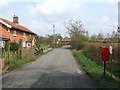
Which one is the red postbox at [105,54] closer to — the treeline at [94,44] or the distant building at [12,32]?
the treeline at [94,44]

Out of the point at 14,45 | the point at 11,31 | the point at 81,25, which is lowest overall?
the point at 14,45

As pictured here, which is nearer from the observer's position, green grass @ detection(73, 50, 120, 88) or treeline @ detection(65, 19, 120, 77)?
green grass @ detection(73, 50, 120, 88)

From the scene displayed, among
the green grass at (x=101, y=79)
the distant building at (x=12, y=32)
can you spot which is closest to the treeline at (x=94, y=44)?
the green grass at (x=101, y=79)

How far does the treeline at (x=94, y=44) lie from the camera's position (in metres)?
11.1

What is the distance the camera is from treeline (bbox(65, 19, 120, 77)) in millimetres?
11094

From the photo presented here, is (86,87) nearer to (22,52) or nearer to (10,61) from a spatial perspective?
(10,61)

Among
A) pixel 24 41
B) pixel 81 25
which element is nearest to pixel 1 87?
pixel 24 41

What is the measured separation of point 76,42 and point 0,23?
69.2 ft

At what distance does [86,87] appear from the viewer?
5.96 metres

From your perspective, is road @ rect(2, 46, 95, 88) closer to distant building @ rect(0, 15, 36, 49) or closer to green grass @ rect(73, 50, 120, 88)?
green grass @ rect(73, 50, 120, 88)

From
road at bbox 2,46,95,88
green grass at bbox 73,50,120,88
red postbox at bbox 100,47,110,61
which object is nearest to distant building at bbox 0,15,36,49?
road at bbox 2,46,95,88

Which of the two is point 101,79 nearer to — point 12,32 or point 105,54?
point 105,54

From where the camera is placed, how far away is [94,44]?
19547 mm

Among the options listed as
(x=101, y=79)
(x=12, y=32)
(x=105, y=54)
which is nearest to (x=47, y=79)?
(x=101, y=79)
